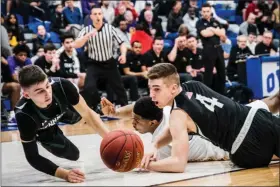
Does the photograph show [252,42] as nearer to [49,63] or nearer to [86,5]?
[86,5]

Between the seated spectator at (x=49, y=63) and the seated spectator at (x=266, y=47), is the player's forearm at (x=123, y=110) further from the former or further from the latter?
the seated spectator at (x=266, y=47)

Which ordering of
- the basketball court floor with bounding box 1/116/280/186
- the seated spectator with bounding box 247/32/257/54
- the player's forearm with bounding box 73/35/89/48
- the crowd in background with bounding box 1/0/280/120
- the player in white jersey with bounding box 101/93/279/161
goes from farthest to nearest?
1. the seated spectator with bounding box 247/32/257/54
2. the crowd in background with bounding box 1/0/280/120
3. the player's forearm with bounding box 73/35/89/48
4. the player in white jersey with bounding box 101/93/279/161
5. the basketball court floor with bounding box 1/116/280/186

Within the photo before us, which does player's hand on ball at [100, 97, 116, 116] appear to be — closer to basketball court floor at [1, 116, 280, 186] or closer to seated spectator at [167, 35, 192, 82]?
basketball court floor at [1, 116, 280, 186]

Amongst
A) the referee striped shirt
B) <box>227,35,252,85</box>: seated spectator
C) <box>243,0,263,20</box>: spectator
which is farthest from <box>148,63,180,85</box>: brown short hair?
<box>243,0,263,20</box>: spectator

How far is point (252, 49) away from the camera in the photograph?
13.5 metres

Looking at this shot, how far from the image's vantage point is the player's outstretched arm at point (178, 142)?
14.4ft

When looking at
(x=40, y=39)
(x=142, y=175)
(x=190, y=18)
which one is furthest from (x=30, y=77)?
(x=190, y=18)

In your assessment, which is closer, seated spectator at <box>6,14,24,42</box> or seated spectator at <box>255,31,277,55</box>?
seated spectator at <box>6,14,24,42</box>

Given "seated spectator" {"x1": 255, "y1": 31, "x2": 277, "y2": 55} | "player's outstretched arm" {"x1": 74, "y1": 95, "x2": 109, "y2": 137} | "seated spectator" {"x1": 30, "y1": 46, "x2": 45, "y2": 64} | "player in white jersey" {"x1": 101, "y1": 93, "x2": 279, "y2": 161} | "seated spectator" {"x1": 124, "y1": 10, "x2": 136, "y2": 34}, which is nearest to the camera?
"player's outstretched arm" {"x1": 74, "y1": 95, "x2": 109, "y2": 137}

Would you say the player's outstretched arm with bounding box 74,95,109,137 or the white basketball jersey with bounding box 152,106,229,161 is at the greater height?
the player's outstretched arm with bounding box 74,95,109,137

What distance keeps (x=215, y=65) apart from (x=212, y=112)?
705 centimetres

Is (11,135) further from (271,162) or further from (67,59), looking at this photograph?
(271,162)

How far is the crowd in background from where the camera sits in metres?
10.4

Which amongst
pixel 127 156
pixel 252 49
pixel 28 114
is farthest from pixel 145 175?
pixel 252 49
